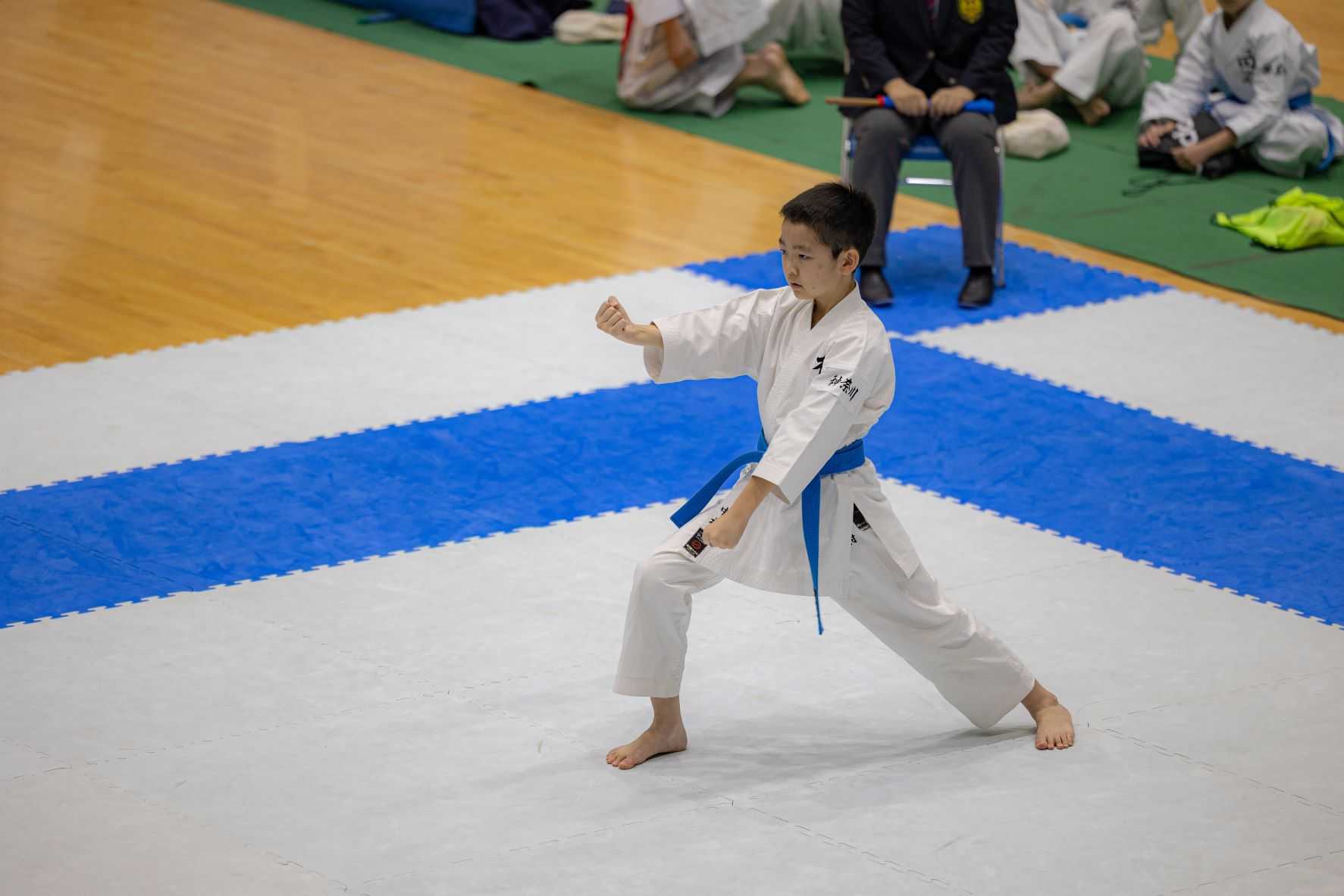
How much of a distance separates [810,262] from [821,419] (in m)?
0.27

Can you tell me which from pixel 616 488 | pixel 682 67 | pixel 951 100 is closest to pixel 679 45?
pixel 682 67

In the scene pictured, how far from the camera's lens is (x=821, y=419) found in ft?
9.23

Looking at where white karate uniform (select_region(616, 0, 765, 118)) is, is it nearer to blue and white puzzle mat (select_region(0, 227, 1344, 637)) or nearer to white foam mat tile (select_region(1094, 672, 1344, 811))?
blue and white puzzle mat (select_region(0, 227, 1344, 637))

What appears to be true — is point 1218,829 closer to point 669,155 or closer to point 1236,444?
point 1236,444

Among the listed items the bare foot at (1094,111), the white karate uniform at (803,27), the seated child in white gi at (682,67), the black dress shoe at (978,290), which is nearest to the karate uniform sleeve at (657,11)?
the seated child in white gi at (682,67)

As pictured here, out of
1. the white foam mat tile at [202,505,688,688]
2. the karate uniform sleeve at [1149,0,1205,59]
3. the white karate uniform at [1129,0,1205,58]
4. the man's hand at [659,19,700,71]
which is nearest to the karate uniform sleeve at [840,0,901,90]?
the man's hand at [659,19,700,71]

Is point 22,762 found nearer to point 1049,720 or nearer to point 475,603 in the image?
point 475,603

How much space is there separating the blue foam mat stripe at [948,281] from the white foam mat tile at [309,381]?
351 mm

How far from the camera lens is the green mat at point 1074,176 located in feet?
20.4

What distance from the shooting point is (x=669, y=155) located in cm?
748

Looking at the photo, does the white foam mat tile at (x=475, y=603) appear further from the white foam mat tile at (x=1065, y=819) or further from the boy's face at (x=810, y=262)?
the boy's face at (x=810, y=262)

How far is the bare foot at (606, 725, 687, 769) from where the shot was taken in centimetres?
302

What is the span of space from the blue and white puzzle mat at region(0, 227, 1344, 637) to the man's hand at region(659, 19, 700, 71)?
2.44m

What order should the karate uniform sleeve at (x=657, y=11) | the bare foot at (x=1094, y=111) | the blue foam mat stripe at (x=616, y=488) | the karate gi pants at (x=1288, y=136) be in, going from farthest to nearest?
the bare foot at (x=1094, y=111), the karate uniform sleeve at (x=657, y=11), the karate gi pants at (x=1288, y=136), the blue foam mat stripe at (x=616, y=488)
